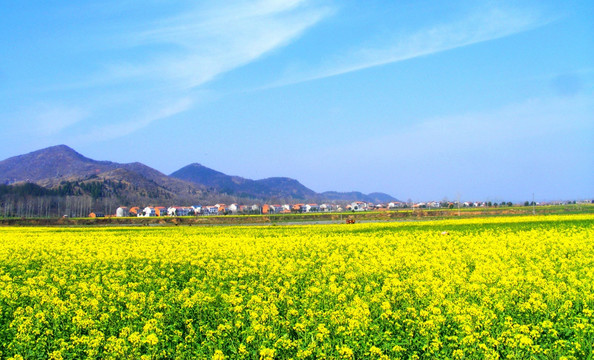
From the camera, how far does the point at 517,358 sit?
7023 mm

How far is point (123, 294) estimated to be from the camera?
421 inches

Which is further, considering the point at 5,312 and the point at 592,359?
the point at 5,312

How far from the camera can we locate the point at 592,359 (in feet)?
23.3

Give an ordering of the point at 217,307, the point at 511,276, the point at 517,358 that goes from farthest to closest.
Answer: the point at 511,276
the point at 217,307
the point at 517,358

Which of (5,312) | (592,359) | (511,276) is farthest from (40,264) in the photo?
(592,359)

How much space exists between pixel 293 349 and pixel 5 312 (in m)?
6.76

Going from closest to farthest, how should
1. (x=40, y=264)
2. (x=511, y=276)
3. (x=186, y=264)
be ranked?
(x=511, y=276), (x=186, y=264), (x=40, y=264)

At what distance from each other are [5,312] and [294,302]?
626 cm

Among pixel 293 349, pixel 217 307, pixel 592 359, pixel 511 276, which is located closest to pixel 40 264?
pixel 217 307

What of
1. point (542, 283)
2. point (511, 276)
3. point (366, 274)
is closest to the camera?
point (542, 283)

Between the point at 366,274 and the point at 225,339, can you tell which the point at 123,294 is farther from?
the point at 366,274

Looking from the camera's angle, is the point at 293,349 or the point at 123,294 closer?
the point at 293,349

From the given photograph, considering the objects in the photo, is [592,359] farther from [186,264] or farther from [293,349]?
[186,264]

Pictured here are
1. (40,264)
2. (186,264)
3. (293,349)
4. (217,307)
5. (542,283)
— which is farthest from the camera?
(40,264)
